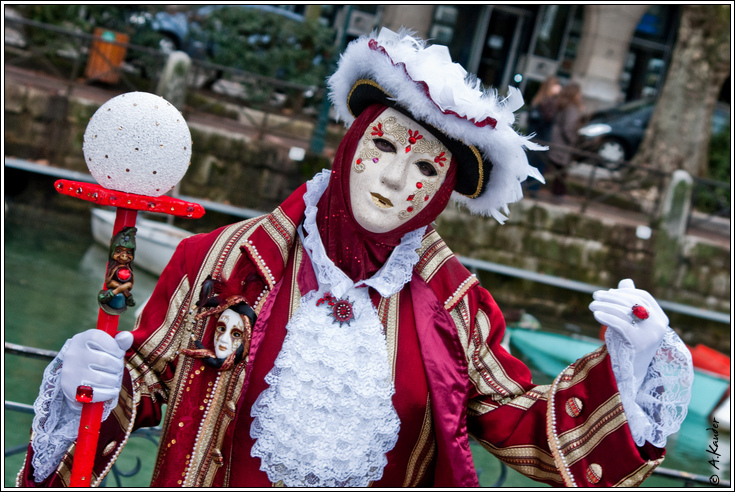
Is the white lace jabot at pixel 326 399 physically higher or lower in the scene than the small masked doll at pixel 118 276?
lower

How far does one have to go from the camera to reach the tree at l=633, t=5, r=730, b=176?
10930 mm

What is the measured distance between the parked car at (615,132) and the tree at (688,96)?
0.55m

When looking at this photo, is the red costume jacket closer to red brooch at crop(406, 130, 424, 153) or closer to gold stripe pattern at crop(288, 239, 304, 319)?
gold stripe pattern at crop(288, 239, 304, 319)

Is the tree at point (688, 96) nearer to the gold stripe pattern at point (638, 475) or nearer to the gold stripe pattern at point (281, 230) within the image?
the gold stripe pattern at point (638, 475)

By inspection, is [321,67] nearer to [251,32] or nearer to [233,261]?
[251,32]

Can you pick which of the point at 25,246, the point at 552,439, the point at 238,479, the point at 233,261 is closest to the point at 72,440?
the point at 238,479

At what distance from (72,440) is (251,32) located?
10.1m

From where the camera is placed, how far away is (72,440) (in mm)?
1743

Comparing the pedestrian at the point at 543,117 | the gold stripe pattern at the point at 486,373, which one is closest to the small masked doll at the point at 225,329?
the gold stripe pattern at the point at 486,373

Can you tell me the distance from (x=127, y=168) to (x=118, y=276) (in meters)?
0.24

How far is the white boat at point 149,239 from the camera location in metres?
7.74

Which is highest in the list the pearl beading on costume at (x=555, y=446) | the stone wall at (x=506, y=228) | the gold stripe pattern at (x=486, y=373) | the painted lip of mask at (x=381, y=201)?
the painted lip of mask at (x=381, y=201)

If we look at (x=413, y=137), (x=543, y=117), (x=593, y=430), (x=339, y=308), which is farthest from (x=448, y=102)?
(x=543, y=117)

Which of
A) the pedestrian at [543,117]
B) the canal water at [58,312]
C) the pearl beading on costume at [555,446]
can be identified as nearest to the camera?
the pearl beading on costume at [555,446]
